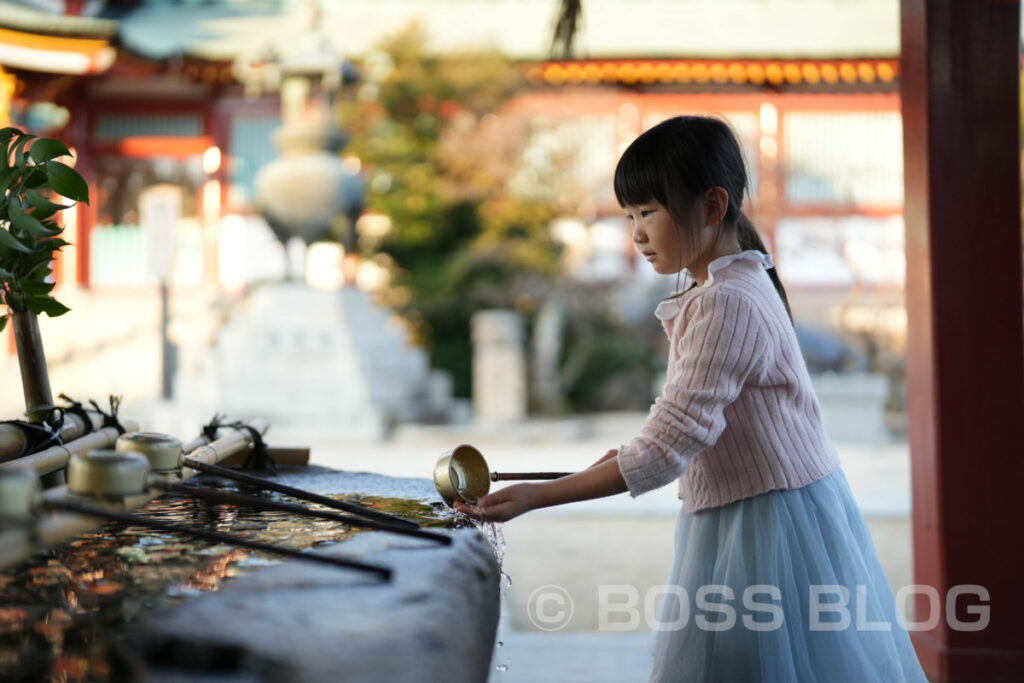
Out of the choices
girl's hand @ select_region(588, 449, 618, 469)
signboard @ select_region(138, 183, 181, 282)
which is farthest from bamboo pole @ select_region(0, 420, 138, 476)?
signboard @ select_region(138, 183, 181, 282)

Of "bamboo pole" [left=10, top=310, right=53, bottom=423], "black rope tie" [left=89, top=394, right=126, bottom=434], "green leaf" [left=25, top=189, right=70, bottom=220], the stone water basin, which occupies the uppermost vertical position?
"green leaf" [left=25, top=189, right=70, bottom=220]

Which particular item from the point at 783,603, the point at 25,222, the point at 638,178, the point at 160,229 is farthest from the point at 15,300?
the point at 160,229

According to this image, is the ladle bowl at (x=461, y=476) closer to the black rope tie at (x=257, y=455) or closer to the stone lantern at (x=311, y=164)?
the black rope tie at (x=257, y=455)

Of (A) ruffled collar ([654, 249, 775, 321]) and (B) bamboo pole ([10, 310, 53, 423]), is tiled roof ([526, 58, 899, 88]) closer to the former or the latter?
(A) ruffled collar ([654, 249, 775, 321])

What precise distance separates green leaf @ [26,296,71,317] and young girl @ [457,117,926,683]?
75 cm

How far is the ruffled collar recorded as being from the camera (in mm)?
1603

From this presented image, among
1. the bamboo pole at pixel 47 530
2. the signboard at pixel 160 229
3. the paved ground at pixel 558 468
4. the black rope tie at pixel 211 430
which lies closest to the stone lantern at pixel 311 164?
the signboard at pixel 160 229

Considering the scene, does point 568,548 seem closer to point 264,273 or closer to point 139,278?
point 264,273

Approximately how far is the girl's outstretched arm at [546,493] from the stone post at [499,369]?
9.25m

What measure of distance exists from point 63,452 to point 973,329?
241 cm

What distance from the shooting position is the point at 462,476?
55.6 inches

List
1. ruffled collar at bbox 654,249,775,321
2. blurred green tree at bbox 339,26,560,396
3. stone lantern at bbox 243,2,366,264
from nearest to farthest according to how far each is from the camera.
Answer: ruffled collar at bbox 654,249,775,321 < stone lantern at bbox 243,2,366,264 < blurred green tree at bbox 339,26,560,396

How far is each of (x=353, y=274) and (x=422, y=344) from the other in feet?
6.37

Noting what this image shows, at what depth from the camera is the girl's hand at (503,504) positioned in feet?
4.49
